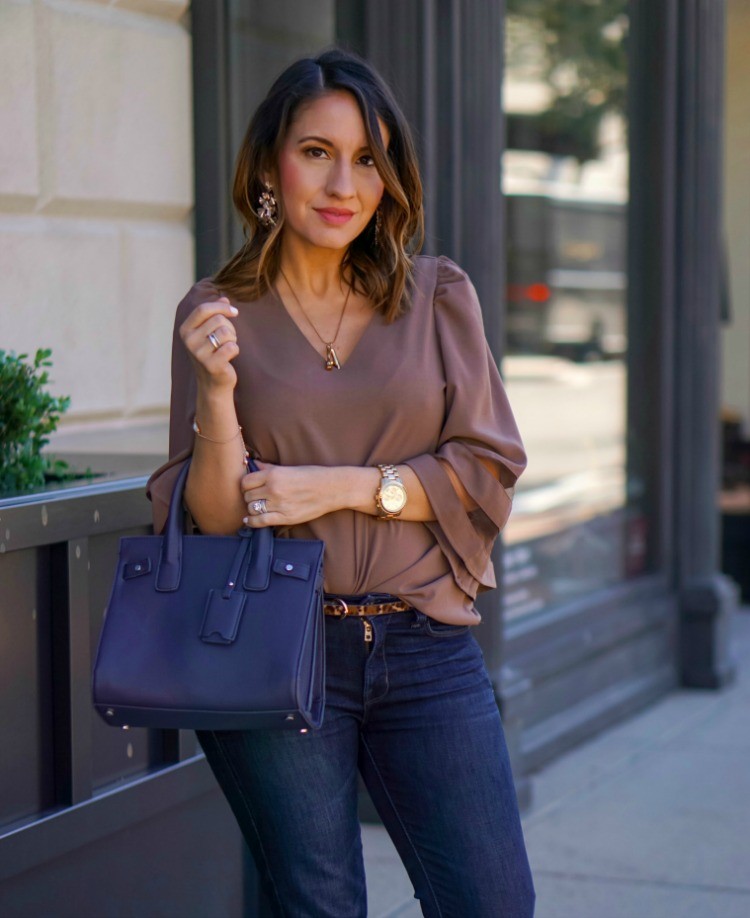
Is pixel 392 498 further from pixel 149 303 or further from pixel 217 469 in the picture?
pixel 149 303

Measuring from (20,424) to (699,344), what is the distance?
169 inches

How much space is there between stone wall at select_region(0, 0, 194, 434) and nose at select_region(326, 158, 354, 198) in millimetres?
1598

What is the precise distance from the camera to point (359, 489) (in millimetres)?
2324

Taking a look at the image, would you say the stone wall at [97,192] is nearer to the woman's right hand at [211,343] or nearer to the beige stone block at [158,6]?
the beige stone block at [158,6]

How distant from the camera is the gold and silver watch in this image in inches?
92.0

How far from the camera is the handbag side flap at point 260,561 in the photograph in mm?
2191

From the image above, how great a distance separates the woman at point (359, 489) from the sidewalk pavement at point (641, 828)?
5.83 feet

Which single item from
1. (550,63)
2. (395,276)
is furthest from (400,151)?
(550,63)

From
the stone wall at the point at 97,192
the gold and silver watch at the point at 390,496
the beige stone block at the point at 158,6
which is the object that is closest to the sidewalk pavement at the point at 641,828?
the stone wall at the point at 97,192

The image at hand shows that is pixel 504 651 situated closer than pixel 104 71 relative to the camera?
No

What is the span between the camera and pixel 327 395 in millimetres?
2363

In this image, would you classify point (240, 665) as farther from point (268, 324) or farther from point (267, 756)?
point (268, 324)

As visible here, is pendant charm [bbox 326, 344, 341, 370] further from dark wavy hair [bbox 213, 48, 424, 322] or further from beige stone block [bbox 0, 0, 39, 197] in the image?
beige stone block [bbox 0, 0, 39, 197]

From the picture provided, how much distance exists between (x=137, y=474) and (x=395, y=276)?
3.38 feet
